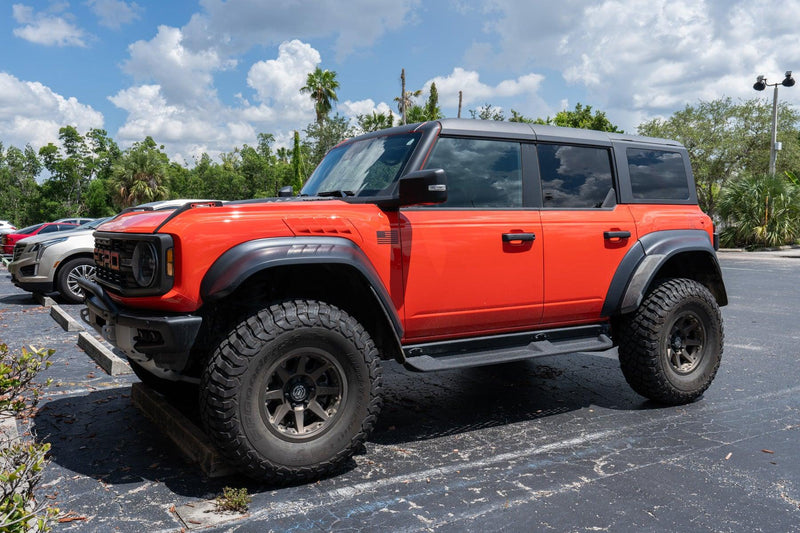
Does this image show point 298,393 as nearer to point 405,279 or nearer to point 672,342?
point 405,279

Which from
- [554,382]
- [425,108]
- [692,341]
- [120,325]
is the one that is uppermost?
[425,108]

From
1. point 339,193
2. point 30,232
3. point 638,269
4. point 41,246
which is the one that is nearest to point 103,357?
point 339,193

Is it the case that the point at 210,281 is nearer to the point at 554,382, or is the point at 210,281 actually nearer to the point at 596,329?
the point at 596,329

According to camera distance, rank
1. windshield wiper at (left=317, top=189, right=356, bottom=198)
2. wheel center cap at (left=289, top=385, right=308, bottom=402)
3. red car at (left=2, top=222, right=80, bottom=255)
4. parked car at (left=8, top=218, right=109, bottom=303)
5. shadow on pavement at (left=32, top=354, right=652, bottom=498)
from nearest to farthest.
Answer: wheel center cap at (left=289, top=385, right=308, bottom=402) → shadow on pavement at (left=32, top=354, right=652, bottom=498) → windshield wiper at (left=317, top=189, right=356, bottom=198) → parked car at (left=8, top=218, right=109, bottom=303) → red car at (left=2, top=222, right=80, bottom=255)

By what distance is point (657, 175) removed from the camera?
523 centimetres

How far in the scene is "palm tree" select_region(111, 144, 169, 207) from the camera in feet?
163

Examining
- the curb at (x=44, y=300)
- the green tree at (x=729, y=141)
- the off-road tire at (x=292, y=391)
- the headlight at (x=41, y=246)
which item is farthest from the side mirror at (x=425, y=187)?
the green tree at (x=729, y=141)

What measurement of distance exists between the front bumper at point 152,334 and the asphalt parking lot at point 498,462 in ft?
2.37

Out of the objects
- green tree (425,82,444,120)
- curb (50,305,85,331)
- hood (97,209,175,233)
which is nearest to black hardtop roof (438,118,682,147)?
hood (97,209,175,233)

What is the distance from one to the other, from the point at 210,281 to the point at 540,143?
261cm

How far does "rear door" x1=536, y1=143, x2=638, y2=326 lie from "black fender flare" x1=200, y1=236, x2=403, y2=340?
1.41 metres

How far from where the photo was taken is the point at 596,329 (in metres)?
4.79

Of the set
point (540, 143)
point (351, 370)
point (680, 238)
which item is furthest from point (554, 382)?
point (351, 370)

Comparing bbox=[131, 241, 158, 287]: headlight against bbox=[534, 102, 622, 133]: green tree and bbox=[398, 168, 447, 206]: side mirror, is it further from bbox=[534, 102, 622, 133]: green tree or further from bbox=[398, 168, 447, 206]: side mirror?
bbox=[534, 102, 622, 133]: green tree
